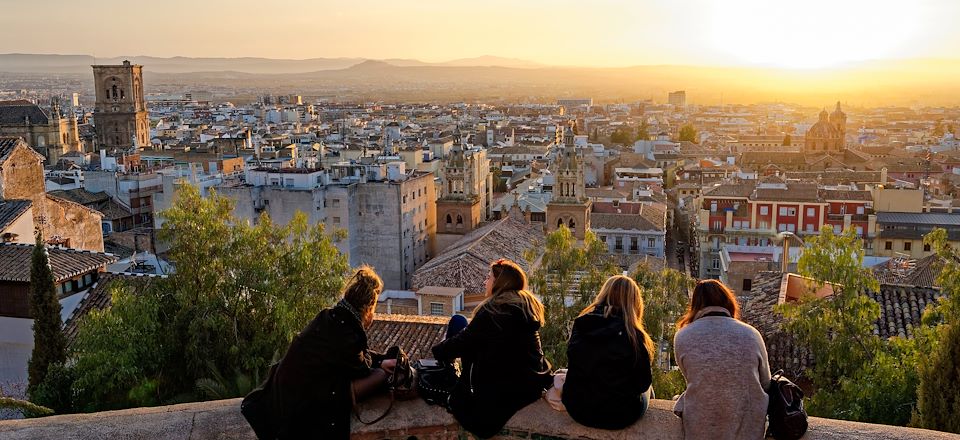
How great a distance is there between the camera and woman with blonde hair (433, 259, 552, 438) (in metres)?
5.52

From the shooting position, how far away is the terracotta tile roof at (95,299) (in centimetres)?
1442

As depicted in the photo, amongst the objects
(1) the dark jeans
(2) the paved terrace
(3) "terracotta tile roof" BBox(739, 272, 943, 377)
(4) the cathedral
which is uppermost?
(1) the dark jeans

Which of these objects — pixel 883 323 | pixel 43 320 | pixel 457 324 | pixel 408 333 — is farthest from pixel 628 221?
pixel 457 324

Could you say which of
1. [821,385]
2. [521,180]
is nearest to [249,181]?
[821,385]

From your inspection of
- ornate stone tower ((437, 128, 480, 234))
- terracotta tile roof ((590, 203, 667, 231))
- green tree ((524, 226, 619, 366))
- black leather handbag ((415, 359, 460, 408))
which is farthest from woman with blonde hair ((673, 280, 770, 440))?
terracotta tile roof ((590, 203, 667, 231))

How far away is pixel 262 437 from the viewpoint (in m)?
5.48

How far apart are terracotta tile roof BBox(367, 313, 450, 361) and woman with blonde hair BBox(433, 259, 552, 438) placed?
10.8 m

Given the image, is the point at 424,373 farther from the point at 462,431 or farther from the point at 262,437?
the point at 262,437

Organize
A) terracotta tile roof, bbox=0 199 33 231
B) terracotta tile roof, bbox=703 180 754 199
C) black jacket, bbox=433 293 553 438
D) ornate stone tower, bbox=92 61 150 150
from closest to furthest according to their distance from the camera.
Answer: black jacket, bbox=433 293 553 438 → terracotta tile roof, bbox=0 199 33 231 → terracotta tile roof, bbox=703 180 754 199 → ornate stone tower, bbox=92 61 150 150

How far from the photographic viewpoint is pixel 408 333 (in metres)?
17.6

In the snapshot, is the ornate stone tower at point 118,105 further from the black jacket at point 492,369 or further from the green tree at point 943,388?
the black jacket at point 492,369

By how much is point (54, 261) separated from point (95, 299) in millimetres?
937

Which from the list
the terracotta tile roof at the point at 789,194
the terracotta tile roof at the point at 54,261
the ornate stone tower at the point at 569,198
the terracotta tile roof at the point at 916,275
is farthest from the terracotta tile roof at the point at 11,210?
the terracotta tile roof at the point at 789,194

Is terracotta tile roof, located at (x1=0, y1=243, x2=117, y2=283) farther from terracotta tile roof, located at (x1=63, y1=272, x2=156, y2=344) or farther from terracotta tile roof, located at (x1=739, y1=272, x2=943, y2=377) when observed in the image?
terracotta tile roof, located at (x1=739, y1=272, x2=943, y2=377)
